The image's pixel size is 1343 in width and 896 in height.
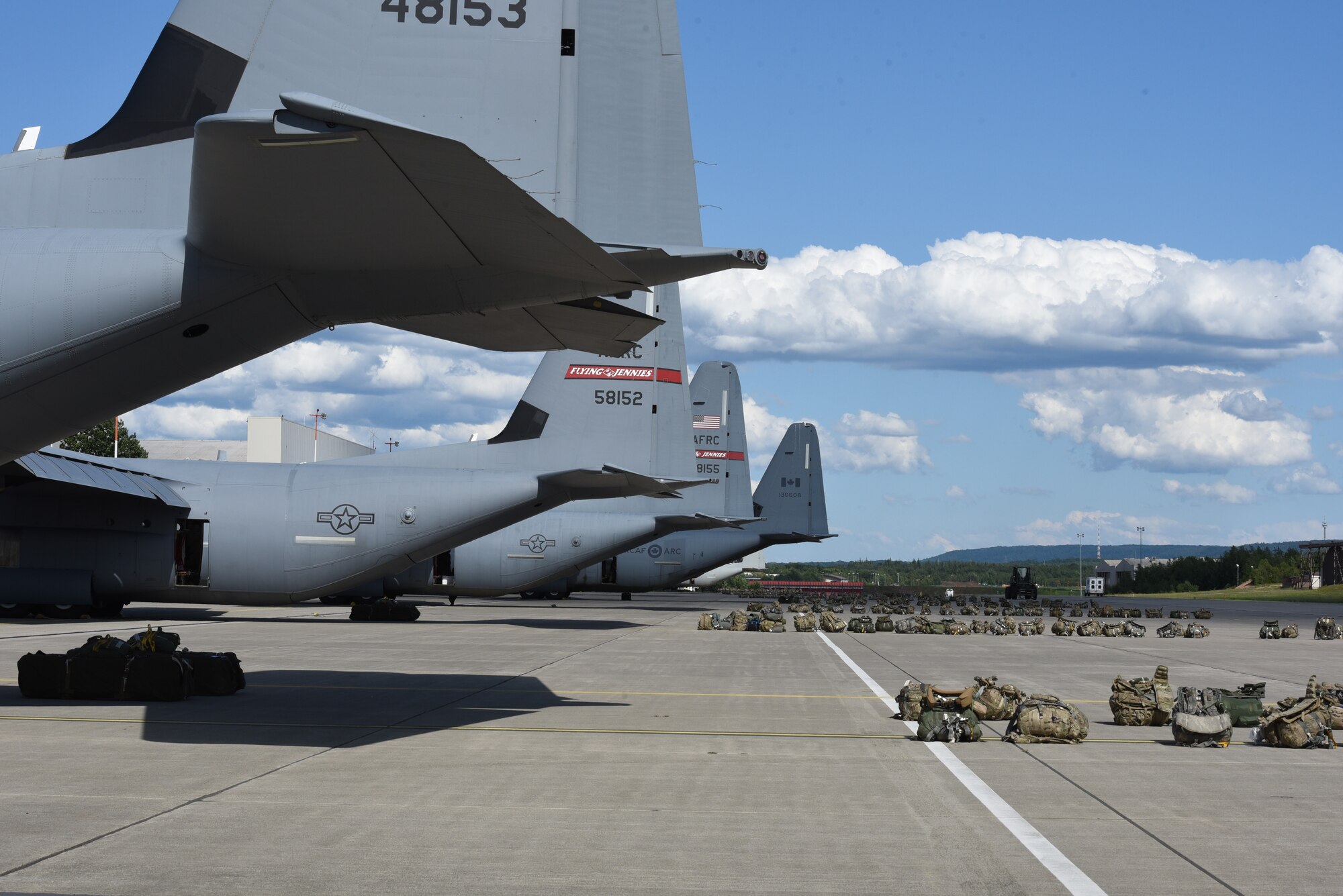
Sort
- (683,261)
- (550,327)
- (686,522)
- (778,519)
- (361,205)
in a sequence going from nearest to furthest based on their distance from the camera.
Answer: (361,205)
(683,261)
(550,327)
(686,522)
(778,519)

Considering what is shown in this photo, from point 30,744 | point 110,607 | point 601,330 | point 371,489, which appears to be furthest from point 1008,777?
point 110,607

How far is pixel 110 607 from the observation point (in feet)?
100

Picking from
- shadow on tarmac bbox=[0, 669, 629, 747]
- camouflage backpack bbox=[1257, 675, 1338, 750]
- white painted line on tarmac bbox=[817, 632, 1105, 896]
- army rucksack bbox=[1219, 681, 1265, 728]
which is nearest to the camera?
white painted line on tarmac bbox=[817, 632, 1105, 896]

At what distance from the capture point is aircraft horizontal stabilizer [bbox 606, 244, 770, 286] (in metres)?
11.0

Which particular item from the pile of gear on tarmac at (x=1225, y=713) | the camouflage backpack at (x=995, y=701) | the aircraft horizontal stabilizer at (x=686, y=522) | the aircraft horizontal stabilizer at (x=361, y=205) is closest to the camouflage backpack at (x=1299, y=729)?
the pile of gear on tarmac at (x=1225, y=713)

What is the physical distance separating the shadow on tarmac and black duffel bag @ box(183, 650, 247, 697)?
152 millimetres

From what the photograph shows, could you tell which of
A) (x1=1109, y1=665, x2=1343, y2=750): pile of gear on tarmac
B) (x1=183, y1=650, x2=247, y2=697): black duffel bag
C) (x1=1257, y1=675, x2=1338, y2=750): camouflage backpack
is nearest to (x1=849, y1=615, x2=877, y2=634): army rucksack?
(x1=1109, y1=665, x2=1343, y2=750): pile of gear on tarmac

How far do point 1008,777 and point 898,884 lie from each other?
152 inches

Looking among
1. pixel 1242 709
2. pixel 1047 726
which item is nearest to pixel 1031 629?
pixel 1242 709

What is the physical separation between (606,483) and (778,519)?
106 ft

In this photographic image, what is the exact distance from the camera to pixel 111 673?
1432cm

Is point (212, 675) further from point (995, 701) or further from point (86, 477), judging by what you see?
point (86, 477)

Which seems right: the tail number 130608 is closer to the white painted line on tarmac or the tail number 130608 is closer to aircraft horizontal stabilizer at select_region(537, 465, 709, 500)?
the white painted line on tarmac

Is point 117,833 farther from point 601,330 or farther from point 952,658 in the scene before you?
point 952,658
